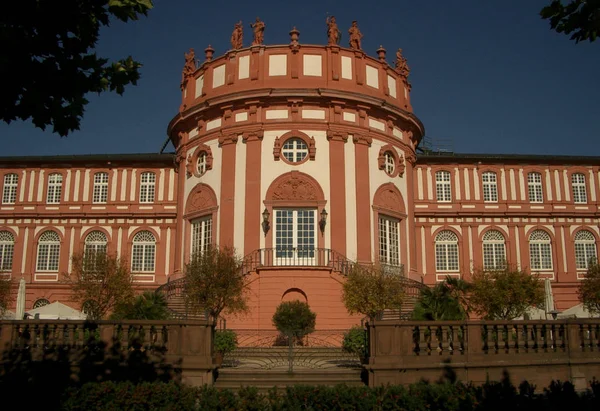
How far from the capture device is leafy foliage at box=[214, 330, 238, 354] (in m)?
20.5

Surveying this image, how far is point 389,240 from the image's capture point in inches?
1328

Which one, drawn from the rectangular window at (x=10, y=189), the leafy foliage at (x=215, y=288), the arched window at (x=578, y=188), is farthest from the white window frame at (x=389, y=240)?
the rectangular window at (x=10, y=189)

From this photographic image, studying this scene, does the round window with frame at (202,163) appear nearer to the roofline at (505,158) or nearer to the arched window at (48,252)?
the arched window at (48,252)

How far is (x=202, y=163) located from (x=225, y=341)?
Answer: 15720 millimetres

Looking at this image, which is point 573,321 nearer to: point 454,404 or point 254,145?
point 454,404

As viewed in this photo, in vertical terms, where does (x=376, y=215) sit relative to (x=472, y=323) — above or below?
above

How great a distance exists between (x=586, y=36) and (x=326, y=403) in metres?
7.75

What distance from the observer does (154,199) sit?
40500 mm

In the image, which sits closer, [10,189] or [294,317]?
[294,317]

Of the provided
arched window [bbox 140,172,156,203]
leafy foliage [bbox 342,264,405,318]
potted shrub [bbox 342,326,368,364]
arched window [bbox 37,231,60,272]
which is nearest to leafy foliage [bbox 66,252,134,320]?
arched window [bbox 37,231,60,272]

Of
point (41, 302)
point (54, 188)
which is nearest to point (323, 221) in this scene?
point (41, 302)

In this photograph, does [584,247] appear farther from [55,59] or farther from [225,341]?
[55,59]

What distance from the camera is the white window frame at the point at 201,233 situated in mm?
33438

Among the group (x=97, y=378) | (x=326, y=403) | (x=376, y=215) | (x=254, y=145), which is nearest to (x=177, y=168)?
(x=254, y=145)
